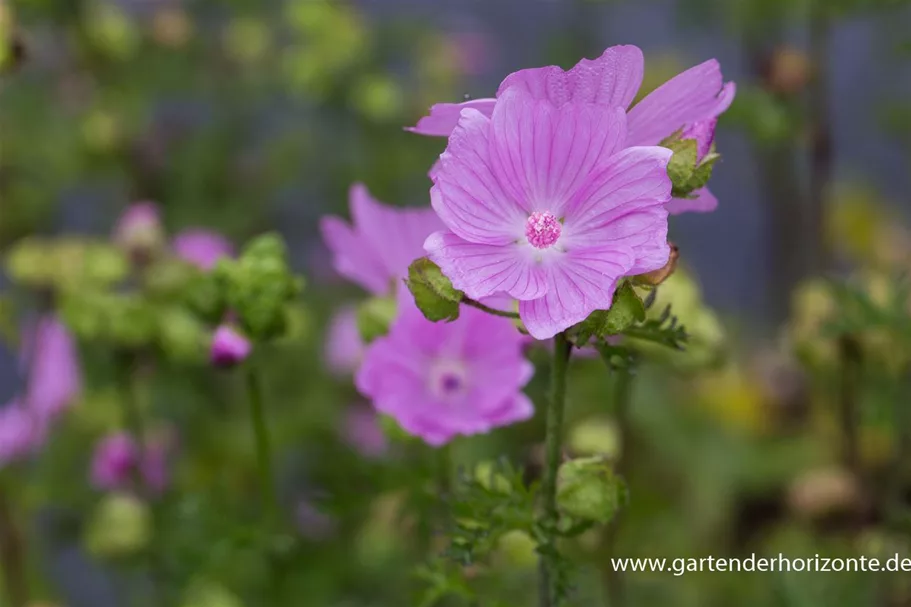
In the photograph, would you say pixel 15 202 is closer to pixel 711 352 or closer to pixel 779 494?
pixel 711 352

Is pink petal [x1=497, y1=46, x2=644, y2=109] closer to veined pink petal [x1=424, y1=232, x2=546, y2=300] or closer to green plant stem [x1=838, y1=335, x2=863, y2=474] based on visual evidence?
veined pink petal [x1=424, y1=232, x2=546, y2=300]

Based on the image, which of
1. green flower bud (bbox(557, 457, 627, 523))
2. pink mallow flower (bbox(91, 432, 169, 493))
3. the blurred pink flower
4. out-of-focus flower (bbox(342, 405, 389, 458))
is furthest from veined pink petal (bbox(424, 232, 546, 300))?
out-of-focus flower (bbox(342, 405, 389, 458))

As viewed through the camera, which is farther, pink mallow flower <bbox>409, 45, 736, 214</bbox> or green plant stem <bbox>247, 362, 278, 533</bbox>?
green plant stem <bbox>247, 362, 278, 533</bbox>

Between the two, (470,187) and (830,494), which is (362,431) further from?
(470,187)

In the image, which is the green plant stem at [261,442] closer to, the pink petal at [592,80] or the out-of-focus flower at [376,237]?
the out-of-focus flower at [376,237]

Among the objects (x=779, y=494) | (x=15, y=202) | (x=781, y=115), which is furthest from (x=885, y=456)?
(x=15, y=202)

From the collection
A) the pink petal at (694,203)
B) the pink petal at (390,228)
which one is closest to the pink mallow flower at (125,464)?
the pink petal at (390,228)

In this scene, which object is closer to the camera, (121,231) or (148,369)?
(121,231)
